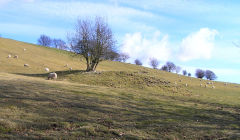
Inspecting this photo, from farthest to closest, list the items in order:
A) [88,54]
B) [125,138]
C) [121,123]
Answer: [88,54] < [121,123] < [125,138]

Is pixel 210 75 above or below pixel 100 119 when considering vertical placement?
above

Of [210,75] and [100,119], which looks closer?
[100,119]

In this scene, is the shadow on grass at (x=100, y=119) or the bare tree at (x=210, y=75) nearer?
the shadow on grass at (x=100, y=119)

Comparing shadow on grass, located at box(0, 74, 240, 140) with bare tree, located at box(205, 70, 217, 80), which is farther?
bare tree, located at box(205, 70, 217, 80)

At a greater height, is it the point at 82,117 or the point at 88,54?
the point at 88,54

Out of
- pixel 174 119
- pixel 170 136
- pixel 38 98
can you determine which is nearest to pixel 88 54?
pixel 38 98

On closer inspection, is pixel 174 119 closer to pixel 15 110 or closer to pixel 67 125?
pixel 67 125

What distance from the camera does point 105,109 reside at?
50.2 ft

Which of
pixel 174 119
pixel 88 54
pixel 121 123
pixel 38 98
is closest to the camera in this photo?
pixel 121 123

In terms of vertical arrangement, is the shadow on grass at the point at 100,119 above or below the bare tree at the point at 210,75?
below

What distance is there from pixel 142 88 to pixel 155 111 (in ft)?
54.6

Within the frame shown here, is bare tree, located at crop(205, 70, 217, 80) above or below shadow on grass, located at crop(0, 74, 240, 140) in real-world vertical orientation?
above

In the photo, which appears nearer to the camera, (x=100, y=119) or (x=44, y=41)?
(x=100, y=119)

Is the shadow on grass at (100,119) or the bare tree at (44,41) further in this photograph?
the bare tree at (44,41)
